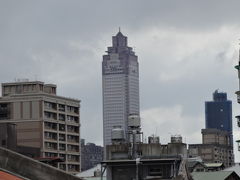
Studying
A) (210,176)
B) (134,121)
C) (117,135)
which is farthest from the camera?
(210,176)

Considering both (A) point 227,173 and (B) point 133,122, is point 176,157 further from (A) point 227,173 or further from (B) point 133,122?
(A) point 227,173

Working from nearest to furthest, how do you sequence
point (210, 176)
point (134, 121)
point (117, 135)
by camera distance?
point (134, 121)
point (117, 135)
point (210, 176)

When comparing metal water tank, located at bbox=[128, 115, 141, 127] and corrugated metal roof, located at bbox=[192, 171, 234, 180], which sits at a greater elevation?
metal water tank, located at bbox=[128, 115, 141, 127]

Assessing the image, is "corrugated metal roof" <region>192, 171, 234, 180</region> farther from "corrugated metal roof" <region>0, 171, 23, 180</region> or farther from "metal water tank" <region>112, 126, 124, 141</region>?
"corrugated metal roof" <region>0, 171, 23, 180</region>

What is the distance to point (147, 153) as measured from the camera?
70.5 m

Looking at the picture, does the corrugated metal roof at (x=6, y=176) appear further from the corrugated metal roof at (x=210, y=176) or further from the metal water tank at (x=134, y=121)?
the corrugated metal roof at (x=210, y=176)

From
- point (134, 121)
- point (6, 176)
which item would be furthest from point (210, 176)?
point (6, 176)

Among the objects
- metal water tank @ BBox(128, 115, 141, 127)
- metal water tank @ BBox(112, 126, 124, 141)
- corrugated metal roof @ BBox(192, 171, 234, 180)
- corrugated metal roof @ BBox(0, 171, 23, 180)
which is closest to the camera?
corrugated metal roof @ BBox(0, 171, 23, 180)

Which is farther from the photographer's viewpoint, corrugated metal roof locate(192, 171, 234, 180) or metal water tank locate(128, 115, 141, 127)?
corrugated metal roof locate(192, 171, 234, 180)

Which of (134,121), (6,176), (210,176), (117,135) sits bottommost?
(210,176)

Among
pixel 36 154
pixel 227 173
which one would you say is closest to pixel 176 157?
pixel 227 173

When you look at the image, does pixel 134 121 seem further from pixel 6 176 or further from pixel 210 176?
pixel 6 176

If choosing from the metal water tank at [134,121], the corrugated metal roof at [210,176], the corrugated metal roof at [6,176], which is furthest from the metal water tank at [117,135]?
the corrugated metal roof at [6,176]

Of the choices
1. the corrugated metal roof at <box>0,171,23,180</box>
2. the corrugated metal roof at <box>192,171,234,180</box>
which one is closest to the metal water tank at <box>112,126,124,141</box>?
the corrugated metal roof at <box>192,171,234,180</box>
